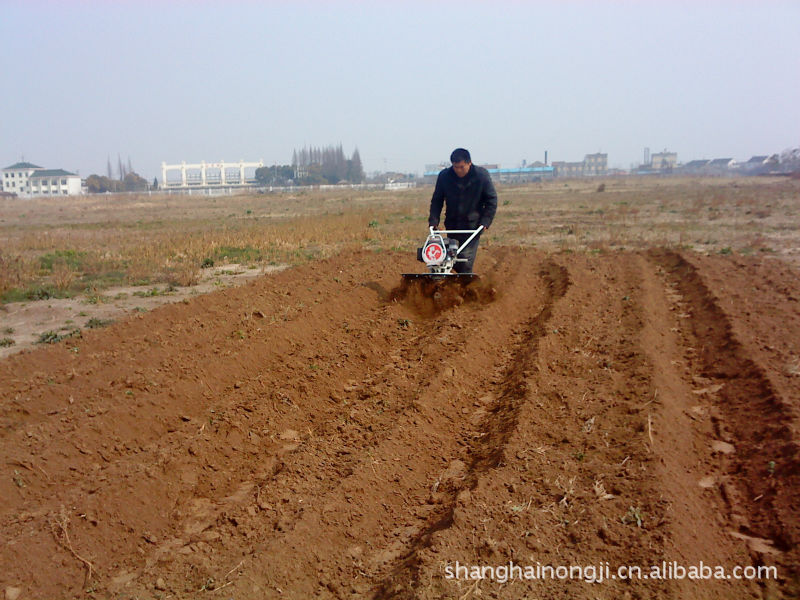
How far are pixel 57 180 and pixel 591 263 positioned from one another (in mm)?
106936

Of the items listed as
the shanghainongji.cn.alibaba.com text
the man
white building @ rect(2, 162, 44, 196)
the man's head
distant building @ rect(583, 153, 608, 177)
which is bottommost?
the shanghainongji.cn.alibaba.com text

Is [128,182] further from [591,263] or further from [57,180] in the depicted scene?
[591,263]

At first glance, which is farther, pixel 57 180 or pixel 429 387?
pixel 57 180

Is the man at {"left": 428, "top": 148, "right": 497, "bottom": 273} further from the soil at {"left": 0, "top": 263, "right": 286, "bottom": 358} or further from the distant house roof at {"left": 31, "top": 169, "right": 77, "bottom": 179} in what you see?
the distant house roof at {"left": 31, "top": 169, "right": 77, "bottom": 179}

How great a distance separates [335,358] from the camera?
770 cm

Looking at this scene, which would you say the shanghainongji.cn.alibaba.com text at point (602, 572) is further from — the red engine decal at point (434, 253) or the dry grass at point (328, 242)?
the dry grass at point (328, 242)

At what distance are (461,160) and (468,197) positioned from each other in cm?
70

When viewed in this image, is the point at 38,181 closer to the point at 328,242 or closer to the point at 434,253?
the point at 328,242

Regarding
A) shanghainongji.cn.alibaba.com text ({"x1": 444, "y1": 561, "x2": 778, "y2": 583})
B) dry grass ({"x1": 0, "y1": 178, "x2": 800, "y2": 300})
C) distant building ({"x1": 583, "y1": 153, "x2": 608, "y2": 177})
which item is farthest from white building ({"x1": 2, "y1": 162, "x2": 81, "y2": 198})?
distant building ({"x1": 583, "y1": 153, "x2": 608, "y2": 177})

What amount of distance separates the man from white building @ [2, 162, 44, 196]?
116m

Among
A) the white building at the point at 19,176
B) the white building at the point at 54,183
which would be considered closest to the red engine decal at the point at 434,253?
the white building at the point at 54,183

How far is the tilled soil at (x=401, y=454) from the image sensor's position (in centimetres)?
363

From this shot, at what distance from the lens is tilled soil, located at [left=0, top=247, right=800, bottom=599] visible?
11.9 ft

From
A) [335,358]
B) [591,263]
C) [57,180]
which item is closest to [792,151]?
[591,263]
